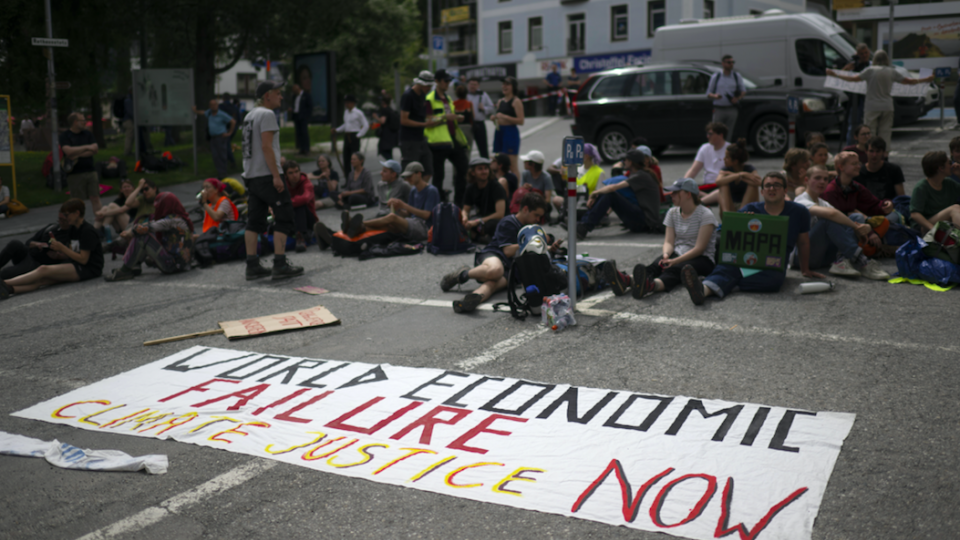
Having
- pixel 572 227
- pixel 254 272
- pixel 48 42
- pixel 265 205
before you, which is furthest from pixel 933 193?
pixel 48 42

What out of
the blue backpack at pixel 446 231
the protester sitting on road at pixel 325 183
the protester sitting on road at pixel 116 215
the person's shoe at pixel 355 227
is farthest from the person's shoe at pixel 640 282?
the protester sitting on road at pixel 325 183

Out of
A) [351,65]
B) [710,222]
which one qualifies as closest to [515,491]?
[710,222]

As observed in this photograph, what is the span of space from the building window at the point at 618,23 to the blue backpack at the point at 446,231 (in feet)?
112

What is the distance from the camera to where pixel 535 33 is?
1790 inches

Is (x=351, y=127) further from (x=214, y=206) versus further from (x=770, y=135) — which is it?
(x=770, y=135)

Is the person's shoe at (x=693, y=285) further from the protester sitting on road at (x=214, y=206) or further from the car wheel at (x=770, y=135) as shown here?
the car wheel at (x=770, y=135)

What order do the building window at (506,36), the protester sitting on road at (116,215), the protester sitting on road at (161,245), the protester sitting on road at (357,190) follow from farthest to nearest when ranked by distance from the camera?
1. the building window at (506,36)
2. the protester sitting on road at (357,190)
3. the protester sitting on road at (116,215)
4. the protester sitting on road at (161,245)

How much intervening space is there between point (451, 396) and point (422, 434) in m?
0.57

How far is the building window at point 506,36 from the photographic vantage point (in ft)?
153

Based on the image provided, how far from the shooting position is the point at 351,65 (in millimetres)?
40531

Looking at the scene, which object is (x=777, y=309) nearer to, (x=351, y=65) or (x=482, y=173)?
(x=482, y=173)

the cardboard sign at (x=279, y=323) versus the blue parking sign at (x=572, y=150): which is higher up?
the blue parking sign at (x=572, y=150)

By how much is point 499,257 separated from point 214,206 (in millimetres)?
5002

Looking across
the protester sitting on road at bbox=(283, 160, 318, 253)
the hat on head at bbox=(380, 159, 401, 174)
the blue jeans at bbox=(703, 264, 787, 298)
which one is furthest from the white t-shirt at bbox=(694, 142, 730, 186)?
the protester sitting on road at bbox=(283, 160, 318, 253)
